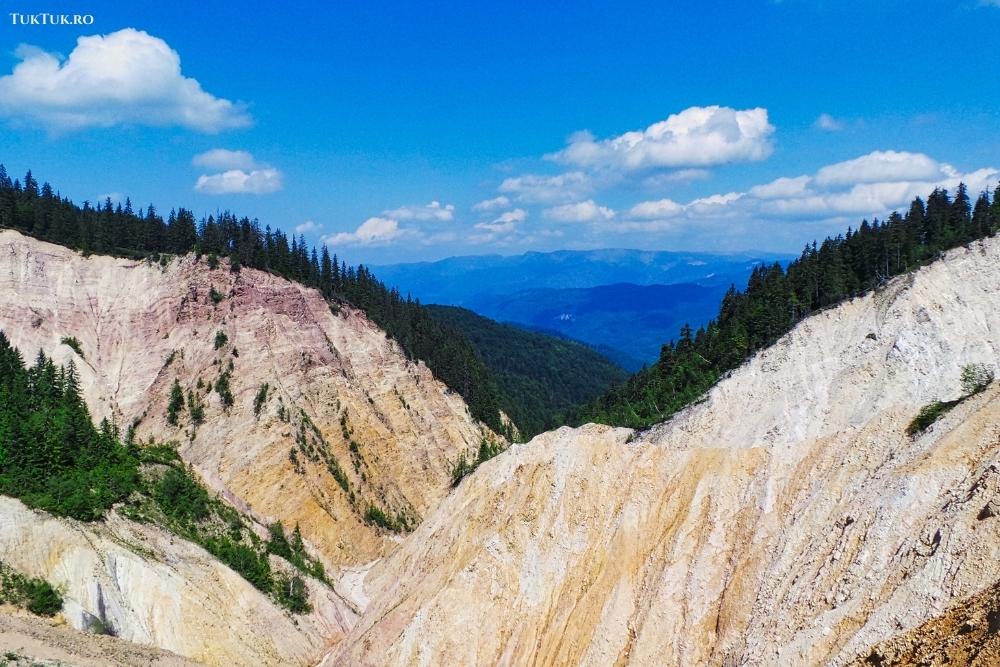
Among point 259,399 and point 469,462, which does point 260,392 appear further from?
point 469,462

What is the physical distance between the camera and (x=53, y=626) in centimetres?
2600

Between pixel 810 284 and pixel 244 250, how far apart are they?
183ft

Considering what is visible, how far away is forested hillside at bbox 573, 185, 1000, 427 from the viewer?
4641 centimetres

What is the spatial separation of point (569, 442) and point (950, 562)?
2051 centimetres

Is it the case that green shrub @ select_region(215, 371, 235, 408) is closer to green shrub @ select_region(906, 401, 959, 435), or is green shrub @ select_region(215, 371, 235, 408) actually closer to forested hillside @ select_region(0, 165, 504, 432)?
forested hillside @ select_region(0, 165, 504, 432)

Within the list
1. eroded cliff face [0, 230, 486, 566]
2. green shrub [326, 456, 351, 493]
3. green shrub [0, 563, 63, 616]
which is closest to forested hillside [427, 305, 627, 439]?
eroded cliff face [0, 230, 486, 566]

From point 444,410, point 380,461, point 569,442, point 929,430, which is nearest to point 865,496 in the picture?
point 929,430

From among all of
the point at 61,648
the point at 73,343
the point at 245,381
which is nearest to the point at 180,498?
the point at 245,381

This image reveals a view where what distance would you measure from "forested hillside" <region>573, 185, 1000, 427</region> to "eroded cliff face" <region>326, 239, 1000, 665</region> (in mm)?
5138

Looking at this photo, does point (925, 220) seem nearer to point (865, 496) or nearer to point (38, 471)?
point (865, 496)

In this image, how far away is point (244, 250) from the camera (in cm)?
6906

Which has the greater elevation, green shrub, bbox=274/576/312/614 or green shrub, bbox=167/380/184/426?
green shrub, bbox=167/380/184/426

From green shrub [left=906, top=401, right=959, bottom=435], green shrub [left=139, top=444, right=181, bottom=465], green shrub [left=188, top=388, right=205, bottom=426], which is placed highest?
green shrub [left=906, top=401, right=959, bottom=435]

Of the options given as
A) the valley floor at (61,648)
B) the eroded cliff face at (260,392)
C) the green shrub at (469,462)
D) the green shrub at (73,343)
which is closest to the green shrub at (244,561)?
the eroded cliff face at (260,392)
